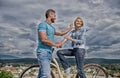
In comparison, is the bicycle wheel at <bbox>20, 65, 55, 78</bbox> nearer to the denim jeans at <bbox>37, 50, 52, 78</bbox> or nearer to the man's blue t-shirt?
the denim jeans at <bbox>37, 50, 52, 78</bbox>

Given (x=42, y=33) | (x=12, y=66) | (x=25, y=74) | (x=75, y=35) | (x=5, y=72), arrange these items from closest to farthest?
(x=42, y=33)
(x=75, y=35)
(x=25, y=74)
(x=5, y=72)
(x=12, y=66)

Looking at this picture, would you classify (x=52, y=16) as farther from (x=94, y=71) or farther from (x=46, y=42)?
(x=94, y=71)

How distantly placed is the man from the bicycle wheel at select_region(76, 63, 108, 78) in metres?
1.91

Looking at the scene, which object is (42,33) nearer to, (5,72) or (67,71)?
(67,71)

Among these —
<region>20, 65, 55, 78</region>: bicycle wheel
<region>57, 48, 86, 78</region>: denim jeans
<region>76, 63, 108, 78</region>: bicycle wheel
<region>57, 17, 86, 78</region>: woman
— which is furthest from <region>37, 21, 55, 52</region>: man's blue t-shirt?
<region>76, 63, 108, 78</region>: bicycle wheel

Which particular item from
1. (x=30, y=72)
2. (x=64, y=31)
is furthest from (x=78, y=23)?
(x=30, y=72)

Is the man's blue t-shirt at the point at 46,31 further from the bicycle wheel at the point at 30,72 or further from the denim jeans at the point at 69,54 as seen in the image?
the bicycle wheel at the point at 30,72

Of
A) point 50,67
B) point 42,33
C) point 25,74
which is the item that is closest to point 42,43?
point 42,33

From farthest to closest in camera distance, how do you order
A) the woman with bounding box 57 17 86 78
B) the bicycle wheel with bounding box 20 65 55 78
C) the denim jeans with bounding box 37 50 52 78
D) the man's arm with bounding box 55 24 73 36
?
the bicycle wheel with bounding box 20 65 55 78, the woman with bounding box 57 17 86 78, the man's arm with bounding box 55 24 73 36, the denim jeans with bounding box 37 50 52 78

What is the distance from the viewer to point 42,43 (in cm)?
939

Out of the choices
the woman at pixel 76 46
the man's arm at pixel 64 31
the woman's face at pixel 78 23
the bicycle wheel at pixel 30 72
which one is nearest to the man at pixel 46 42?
the man's arm at pixel 64 31

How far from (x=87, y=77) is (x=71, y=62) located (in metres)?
1.01

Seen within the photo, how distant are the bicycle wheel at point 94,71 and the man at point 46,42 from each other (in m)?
1.91

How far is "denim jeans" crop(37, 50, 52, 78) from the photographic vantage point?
944cm
